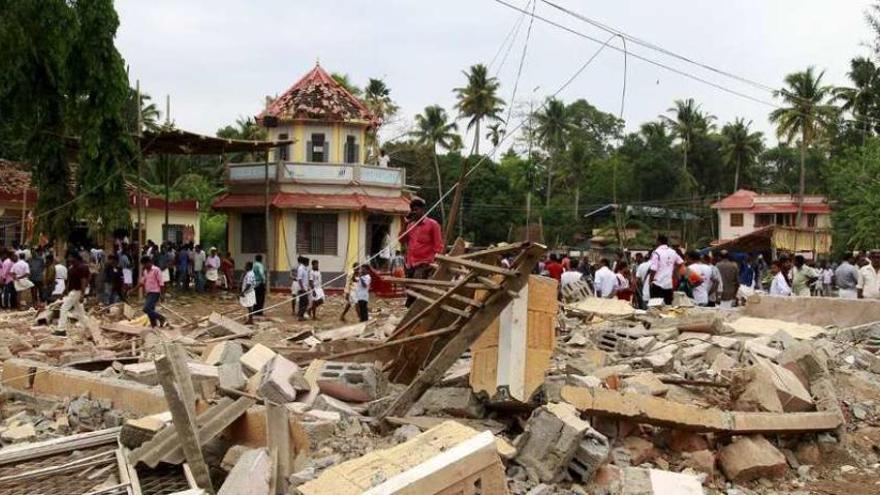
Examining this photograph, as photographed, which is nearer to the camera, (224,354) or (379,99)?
(224,354)

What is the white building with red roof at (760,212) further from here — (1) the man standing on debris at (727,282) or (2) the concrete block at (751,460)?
(2) the concrete block at (751,460)

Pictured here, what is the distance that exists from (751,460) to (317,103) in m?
24.3

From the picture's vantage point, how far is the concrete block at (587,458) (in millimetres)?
5895

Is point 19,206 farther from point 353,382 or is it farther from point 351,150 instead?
point 353,382

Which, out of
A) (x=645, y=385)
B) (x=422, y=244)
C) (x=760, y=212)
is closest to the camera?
(x=645, y=385)

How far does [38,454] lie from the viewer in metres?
6.01

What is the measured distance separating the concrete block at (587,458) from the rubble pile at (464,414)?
11 millimetres

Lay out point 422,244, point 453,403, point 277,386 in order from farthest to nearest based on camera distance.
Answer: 1. point 422,244
2. point 453,403
3. point 277,386

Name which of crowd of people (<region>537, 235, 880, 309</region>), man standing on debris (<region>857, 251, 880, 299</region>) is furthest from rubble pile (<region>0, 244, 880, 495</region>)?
man standing on debris (<region>857, 251, 880, 299</region>)

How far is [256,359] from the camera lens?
25.6 ft

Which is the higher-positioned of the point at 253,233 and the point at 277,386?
the point at 253,233

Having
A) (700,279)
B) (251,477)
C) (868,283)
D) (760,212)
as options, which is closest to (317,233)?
(700,279)

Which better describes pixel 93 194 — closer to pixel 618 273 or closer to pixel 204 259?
pixel 204 259

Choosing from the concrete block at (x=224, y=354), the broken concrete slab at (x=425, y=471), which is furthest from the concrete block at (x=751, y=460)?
the concrete block at (x=224, y=354)
